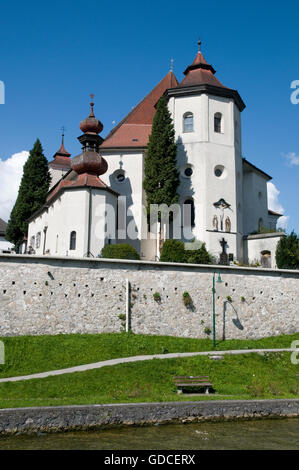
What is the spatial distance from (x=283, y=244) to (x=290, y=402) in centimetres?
1614

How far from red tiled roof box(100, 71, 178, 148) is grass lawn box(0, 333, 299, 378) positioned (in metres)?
19.0

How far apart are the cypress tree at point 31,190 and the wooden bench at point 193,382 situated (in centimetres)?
3056

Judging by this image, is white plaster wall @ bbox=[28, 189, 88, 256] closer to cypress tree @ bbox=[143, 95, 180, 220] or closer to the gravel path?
cypress tree @ bbox=[143, 95, 180, 220]

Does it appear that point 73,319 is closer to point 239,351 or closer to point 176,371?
point 176,371

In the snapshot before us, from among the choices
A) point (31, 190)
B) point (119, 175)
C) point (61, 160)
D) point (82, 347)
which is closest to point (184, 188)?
point (119, 175)

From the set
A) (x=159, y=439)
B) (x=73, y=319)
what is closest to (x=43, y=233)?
(x=73, y=319)

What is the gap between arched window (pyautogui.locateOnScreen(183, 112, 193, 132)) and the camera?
3378 centimetres

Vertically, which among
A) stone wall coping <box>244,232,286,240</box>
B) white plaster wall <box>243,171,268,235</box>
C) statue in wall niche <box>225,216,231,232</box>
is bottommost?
stone wall coping <box>244,232,286,240</box>

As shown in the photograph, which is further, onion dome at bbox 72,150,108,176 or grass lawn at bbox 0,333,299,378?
onion dome at bbox 72,150,108,176

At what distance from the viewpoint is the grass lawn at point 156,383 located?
13.4 m

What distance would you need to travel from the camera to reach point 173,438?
11195 millimetres

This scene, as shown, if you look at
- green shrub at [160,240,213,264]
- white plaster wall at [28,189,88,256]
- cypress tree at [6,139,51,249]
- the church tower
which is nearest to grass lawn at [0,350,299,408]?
green shrub at [160,240,213,264]

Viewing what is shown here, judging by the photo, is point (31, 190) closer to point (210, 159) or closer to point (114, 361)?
point (210, 159)

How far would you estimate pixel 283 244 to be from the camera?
2866cm
